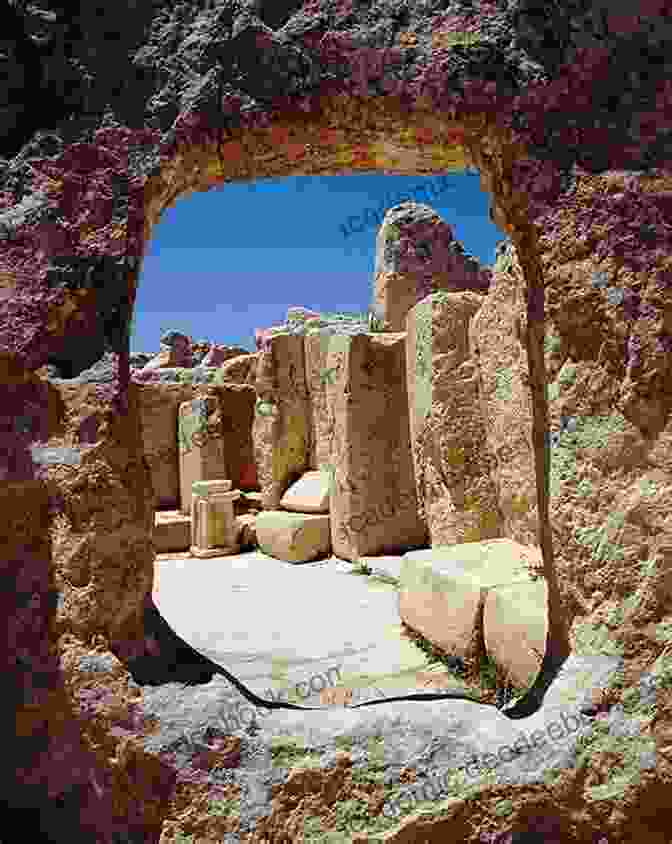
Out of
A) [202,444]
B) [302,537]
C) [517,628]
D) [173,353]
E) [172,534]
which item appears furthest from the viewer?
[173,353]

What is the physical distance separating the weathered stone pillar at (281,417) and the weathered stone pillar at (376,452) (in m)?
1.59

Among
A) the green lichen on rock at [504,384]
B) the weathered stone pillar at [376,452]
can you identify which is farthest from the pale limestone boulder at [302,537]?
the green lichen on rock at [504,384]

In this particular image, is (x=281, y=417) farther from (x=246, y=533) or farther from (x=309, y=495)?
(x=246, y=533)

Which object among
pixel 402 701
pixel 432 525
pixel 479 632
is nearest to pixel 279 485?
pixel 432 525

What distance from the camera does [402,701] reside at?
183cm

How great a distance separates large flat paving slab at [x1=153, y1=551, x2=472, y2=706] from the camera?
10.9 ft

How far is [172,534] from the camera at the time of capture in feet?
25.6

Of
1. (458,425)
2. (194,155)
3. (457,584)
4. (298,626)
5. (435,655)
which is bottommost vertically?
(298,626)

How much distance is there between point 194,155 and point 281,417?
19.2 feet

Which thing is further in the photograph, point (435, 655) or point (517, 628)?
point (435, 655)

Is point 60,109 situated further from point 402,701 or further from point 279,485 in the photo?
point 279,485

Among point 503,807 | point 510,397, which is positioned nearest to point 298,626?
point 510,397

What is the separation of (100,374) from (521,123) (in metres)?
1.31

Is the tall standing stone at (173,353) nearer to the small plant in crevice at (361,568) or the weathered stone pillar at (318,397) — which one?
the weathered stone pillar at (318,397)
